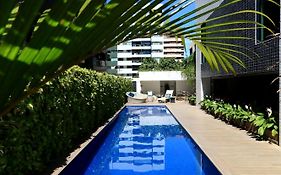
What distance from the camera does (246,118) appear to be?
12.4 meters

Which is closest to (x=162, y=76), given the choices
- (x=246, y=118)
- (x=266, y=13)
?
(x=246, y=118)

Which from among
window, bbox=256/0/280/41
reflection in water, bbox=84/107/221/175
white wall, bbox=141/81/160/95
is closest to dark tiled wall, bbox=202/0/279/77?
window, bbox=256/0/280/41

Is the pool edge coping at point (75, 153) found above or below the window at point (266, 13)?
below

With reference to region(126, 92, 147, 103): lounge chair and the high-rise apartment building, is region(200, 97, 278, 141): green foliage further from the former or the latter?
the high-rise apartment building

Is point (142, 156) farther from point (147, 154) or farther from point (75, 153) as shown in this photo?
point (75, 153)

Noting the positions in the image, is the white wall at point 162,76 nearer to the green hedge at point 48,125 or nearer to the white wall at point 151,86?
the white wall at point 151,86

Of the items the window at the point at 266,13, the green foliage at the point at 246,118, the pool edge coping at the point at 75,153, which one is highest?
the window at the point at 266,13

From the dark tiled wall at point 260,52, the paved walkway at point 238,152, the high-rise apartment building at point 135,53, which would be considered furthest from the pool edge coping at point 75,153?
the high-rise apartment building at point 135,53

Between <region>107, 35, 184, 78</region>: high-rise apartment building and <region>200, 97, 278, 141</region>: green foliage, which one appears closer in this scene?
<region>200, 97, 278, 141</region>: green foliage

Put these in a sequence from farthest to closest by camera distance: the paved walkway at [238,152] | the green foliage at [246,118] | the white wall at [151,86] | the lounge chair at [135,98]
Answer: the white wall at [151,86] < the lounge chair at [135,98] < the green foliage at [246,118] < the paved walkway at [238,152]

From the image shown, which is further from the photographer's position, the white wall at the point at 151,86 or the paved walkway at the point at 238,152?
the white wall at the point at 151,86

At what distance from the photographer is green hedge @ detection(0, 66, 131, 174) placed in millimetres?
5173

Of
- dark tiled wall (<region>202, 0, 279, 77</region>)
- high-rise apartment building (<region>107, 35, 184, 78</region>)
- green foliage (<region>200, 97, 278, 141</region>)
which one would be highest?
high-rise apartment building (<region>107, 35, 184, 78</region>)

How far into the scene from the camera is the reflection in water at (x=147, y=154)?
917 cm
